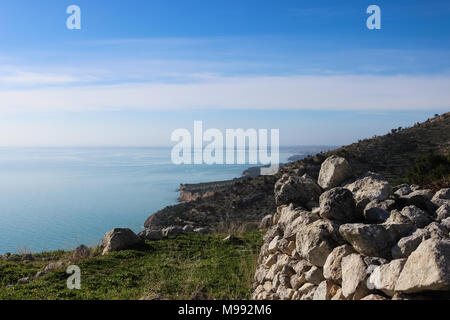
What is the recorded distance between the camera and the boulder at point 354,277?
5.02m

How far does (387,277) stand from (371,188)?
378 centimetres

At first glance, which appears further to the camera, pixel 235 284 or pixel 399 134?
pixel 399 134

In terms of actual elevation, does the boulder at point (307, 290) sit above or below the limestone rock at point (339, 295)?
below

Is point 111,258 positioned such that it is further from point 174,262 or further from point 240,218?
point 240,218

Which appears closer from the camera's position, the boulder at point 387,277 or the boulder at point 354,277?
the boulder at point 387,277

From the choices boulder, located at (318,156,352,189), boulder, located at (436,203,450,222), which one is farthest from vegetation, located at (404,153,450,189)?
boulder, located at (436,203,450,222)

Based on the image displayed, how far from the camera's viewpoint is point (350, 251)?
5988 millimetres

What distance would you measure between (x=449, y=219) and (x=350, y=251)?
1.66m

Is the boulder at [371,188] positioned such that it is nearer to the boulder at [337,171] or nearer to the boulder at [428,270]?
the boulder at [337,171]

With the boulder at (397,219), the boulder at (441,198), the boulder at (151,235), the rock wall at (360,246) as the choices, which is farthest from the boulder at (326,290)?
the boulder at (151,235)

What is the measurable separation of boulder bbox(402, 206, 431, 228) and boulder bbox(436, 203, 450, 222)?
0.70 ft

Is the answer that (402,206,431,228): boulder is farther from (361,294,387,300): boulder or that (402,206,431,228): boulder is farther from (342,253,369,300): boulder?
(361,294,387,300): boulder

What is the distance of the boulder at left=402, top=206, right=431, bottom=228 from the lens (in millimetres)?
6387
